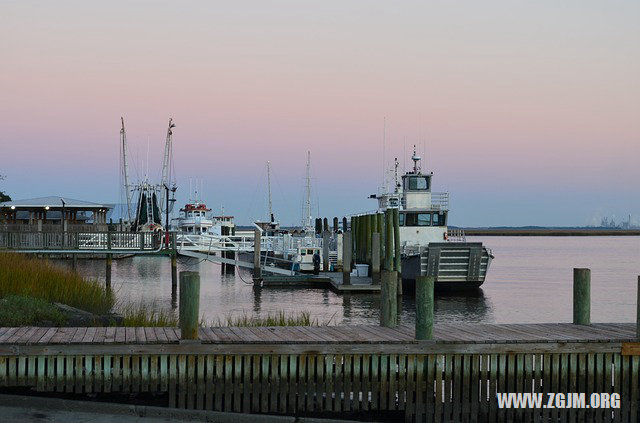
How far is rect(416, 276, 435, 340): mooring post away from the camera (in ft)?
42.5

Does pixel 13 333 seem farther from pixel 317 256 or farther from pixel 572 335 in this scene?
pixel 317 256

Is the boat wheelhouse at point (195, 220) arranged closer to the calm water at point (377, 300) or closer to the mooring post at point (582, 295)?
the calm water at point (377, 300)

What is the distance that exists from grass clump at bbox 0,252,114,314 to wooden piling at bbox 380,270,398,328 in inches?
346

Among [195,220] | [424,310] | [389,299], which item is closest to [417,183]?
[195,220]

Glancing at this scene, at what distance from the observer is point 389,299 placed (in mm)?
14961

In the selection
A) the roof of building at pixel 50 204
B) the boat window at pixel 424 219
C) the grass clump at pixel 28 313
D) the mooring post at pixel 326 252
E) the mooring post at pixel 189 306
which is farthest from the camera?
the roof of building at pixel 50 204

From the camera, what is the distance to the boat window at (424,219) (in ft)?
153

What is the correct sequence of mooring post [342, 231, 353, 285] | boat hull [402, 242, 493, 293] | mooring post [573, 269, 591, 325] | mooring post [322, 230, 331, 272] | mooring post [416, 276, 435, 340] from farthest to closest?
mooring post [322, 230, 331, 272] < boat hull [402, 242, 493, 293] < mooring post [342, 231, 353, 285] < mooring post [573, 269, 591, 325] < mooring post [416, 276, 435, 340]

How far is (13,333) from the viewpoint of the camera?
13.0 m

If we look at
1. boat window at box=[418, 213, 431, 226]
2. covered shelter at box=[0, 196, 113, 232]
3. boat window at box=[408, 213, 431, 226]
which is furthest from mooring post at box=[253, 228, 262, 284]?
covered shelter at box=[0, 196, 113, 232]

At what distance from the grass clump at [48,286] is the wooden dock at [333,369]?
7.91 m

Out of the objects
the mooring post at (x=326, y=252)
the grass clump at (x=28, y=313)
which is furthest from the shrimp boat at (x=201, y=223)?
the grass clump at (x=28, y=313)

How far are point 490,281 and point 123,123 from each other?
48900 millimetres

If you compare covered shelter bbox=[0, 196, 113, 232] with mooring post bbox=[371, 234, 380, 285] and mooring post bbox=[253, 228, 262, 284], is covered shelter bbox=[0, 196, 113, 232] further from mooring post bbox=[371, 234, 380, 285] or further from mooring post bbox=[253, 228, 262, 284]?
mooring post bbox=[371, 234, 380, 285]
